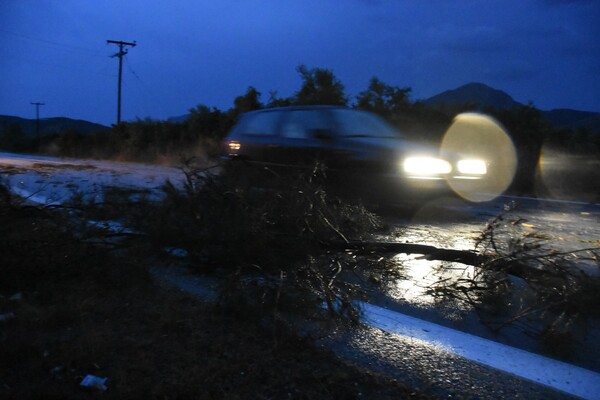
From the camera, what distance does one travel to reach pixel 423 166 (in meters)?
7.12

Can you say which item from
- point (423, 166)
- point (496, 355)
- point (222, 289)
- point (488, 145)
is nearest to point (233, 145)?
point (423, 166)

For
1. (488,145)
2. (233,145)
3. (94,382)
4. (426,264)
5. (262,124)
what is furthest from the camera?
(488,145)

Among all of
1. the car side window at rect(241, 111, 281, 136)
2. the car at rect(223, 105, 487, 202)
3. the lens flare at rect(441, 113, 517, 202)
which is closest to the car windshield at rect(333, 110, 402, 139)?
the car at rect(223, 105, 487, 202)

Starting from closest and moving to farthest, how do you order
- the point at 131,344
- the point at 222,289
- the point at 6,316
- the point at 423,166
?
the point at 131,344 → the point at 6,316 → the point at 222,289 → the point at 423,166

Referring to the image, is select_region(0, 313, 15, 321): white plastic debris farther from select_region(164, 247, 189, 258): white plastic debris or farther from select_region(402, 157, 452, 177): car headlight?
select_region(402, 157, 452, 177): car headlight

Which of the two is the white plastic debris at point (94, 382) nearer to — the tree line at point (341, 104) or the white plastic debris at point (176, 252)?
the white plastic debris at point (176, 252)

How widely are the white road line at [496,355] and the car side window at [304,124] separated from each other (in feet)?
14.3

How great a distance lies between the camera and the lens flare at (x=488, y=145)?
11836mm

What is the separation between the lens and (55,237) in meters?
4.40

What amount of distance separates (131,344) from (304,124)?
17.7 ft

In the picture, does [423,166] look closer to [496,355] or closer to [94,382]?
[496,355]

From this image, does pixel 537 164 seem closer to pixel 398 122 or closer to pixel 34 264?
pixel 398 122

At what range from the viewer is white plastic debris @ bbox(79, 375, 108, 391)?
8.34 ft

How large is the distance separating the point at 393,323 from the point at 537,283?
1.34 meters
